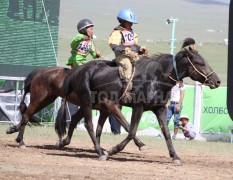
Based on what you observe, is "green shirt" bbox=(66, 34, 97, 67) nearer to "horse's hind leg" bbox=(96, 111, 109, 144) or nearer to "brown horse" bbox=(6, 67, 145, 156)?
"brown horse" bbox=(6, 67, 145, 156)

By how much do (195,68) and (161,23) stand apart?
289ft

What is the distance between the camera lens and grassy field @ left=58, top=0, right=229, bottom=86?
6431 centimetres

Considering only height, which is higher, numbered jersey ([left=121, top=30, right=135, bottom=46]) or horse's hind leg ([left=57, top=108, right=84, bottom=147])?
numbered jersey ([left=121, top=30, right=135, bottom=46])

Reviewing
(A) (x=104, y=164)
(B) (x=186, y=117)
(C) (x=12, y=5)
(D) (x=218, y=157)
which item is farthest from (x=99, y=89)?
(C) (x=12, y=5)

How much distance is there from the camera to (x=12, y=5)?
23.9 meters

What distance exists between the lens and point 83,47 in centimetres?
1515

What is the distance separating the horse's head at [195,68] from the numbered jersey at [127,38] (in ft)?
2.81

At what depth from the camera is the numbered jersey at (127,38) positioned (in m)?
13.3

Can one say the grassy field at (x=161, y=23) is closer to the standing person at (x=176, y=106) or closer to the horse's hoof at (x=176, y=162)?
the standing person at (x=176, y=106)

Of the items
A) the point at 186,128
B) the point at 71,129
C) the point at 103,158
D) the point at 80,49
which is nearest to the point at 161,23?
the point at 186,128

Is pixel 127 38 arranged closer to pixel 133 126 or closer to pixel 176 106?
pixel 133 126

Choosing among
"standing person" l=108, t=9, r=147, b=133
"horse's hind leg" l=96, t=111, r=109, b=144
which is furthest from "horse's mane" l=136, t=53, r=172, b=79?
"horse's hind leg" l=96, t=111, r=109, b=144

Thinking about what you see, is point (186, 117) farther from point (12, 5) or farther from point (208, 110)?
point (12, 5)

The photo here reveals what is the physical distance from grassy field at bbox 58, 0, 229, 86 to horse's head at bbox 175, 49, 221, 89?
41.2m
